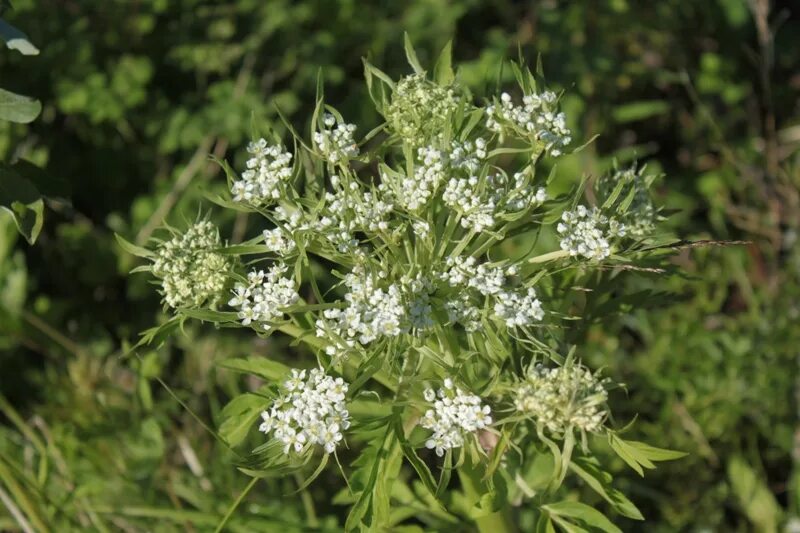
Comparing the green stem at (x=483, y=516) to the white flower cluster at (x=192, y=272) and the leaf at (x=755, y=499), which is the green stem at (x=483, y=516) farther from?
the leaf at (x=755, y=499)

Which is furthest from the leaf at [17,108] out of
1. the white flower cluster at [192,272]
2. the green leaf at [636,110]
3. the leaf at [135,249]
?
the green leaf at [636,110]

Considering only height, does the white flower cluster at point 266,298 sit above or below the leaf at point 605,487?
above

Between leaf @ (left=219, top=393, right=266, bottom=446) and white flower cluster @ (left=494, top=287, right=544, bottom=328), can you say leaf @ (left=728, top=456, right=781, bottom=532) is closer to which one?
white flower cluster @ (left=494, top=287, right=544, bottom=328)

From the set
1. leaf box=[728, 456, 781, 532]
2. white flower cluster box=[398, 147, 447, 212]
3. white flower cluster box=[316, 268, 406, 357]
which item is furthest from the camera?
leaf box=[728, 456, 781, 532]

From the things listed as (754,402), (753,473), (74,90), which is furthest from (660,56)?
(74,90)

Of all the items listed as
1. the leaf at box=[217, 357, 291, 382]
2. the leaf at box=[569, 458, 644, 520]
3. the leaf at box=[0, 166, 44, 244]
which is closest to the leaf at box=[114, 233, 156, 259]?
the leaf at box=[0, 166, 44, 244]

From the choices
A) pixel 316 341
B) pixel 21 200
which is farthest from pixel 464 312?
pixel 21 200

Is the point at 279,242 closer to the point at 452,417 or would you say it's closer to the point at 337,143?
the point at 337,143
